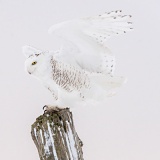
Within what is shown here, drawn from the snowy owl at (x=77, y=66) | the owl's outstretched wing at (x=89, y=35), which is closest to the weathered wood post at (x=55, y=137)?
the snowy owl at (x=77, y=66)

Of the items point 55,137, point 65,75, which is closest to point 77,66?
point 65,75

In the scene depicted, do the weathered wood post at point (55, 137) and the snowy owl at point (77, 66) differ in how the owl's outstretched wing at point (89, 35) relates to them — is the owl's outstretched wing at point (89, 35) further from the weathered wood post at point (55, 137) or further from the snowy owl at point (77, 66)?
the weathered wood post at point (55, 137)

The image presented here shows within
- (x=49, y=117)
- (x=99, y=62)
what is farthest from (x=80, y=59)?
(x=49, y=117)

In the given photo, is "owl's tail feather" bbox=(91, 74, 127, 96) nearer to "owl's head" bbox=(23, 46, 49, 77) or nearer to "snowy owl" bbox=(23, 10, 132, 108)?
"snowy owl" bbox=(23, 10, 132, 108)

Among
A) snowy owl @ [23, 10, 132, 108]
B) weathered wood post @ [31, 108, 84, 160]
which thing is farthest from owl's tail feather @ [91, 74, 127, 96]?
weathered wood post @ [31, 108, 84, 160]

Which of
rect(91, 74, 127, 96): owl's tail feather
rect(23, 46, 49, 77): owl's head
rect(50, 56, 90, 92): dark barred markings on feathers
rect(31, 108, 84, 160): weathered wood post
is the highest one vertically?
rect(23, 46, 49, 77): owl's head

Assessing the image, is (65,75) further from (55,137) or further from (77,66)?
(55,137)

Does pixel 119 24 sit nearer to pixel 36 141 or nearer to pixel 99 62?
pixel 99 62
